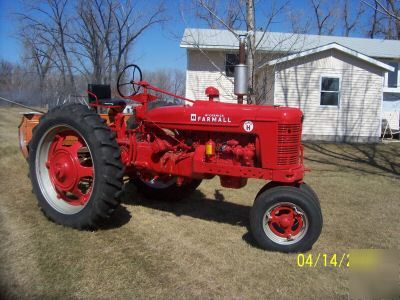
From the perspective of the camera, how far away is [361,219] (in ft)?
17.8

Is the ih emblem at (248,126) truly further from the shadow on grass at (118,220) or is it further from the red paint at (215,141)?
the shadow on grass at (118,220)

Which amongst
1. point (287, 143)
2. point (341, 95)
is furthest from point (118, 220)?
point (341, 95)

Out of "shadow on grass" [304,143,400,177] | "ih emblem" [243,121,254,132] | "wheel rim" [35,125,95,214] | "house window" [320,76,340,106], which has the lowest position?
"shadow on grass" [304,143,400,177]

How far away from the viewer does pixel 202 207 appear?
5758mm

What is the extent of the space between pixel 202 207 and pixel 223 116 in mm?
1716

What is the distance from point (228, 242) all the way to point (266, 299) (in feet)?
3.85

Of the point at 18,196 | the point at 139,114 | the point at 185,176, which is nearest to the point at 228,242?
the point at 185,176

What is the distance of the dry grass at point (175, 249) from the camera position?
3348mm

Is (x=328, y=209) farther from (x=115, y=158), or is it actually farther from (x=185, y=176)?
(x=115, y=158)

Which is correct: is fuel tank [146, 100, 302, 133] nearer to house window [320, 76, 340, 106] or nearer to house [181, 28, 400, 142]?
house [181, 28, 400, 142]

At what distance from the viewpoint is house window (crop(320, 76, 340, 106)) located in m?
15.4

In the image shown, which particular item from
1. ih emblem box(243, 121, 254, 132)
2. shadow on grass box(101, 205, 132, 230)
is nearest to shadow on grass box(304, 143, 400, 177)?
ih emblem box(243, 121, 254, 132)

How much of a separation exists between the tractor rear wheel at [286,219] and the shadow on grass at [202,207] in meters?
0.84
